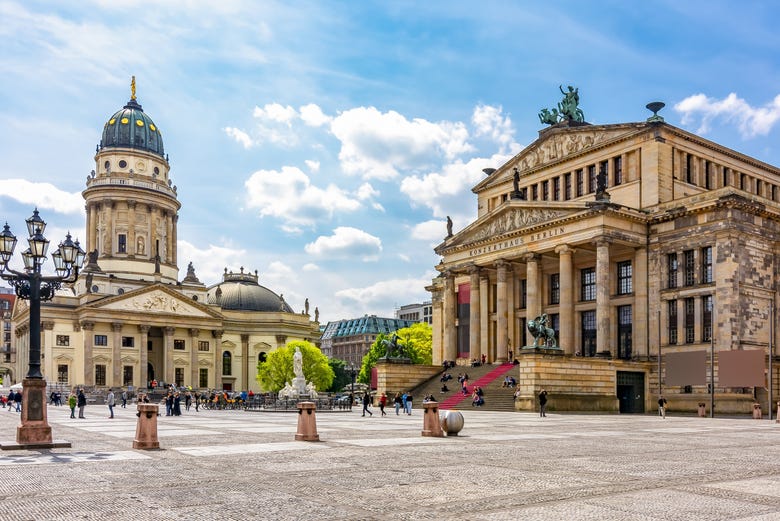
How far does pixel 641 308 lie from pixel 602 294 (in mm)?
3515

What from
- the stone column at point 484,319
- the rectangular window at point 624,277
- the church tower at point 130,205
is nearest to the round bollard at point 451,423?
the rectangular window at point 624,277

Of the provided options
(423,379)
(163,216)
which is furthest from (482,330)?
(163,216)

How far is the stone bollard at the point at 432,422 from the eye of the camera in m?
27.0

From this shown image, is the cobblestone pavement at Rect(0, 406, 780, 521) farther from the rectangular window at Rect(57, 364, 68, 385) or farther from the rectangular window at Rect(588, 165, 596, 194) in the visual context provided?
the rectangular window at Rect(57, 364, 68, 385)

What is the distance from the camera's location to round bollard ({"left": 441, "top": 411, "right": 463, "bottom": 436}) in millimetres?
26969

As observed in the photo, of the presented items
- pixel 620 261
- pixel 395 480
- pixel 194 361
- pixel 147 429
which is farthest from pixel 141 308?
pixel 395 480

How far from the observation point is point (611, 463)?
1884 cm

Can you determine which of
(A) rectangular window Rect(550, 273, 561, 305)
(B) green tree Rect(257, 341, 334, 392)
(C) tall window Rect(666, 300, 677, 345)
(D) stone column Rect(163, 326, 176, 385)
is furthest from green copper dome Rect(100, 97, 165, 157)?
(C) tall window Rect(666, 300, 677, 345)

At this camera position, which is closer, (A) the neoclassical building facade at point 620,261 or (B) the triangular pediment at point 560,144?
(A) the neoclassical building facade at point 620,261

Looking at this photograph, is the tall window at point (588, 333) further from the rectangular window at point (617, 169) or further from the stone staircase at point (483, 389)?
the rectangular window at point (617, 169)

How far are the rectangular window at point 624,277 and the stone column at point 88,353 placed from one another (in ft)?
232

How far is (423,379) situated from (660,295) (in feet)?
68.2

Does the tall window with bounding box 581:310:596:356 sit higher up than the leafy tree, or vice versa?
the tall window with bounding box 581:310:596:356

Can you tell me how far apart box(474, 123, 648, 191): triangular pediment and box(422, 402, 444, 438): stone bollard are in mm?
40104
